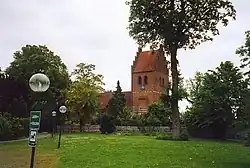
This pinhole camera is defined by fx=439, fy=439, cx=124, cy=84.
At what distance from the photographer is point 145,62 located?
10038 cm

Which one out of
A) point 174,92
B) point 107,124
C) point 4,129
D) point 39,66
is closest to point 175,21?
point 174,92

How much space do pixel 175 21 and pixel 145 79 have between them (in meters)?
58.2

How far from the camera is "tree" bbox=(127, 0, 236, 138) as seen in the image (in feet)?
135

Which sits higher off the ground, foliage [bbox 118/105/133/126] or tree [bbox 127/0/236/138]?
tree [bbox 127/0/236/138]

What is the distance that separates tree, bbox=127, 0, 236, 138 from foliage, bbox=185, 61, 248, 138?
8.79 meters

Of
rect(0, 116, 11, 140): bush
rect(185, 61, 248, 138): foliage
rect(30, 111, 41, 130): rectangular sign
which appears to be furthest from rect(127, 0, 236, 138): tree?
rect(30, 111, 41, 130): rectangular sign

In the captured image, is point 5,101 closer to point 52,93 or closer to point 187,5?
point 52,93

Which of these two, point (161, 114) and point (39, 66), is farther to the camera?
point (39, 66)

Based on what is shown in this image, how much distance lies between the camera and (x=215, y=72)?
52.8m

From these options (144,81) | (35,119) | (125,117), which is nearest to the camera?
(35,119)

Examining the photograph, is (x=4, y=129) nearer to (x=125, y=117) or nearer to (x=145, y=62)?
(x=125, y=117)

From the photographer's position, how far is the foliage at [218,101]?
163 feet

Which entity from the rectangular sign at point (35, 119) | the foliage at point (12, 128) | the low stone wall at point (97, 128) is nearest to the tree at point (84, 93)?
the low stone wall at point (97, 128)

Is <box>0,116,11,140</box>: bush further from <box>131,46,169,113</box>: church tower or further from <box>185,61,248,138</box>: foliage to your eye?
<box>131,46,169,113</box>: church tower
